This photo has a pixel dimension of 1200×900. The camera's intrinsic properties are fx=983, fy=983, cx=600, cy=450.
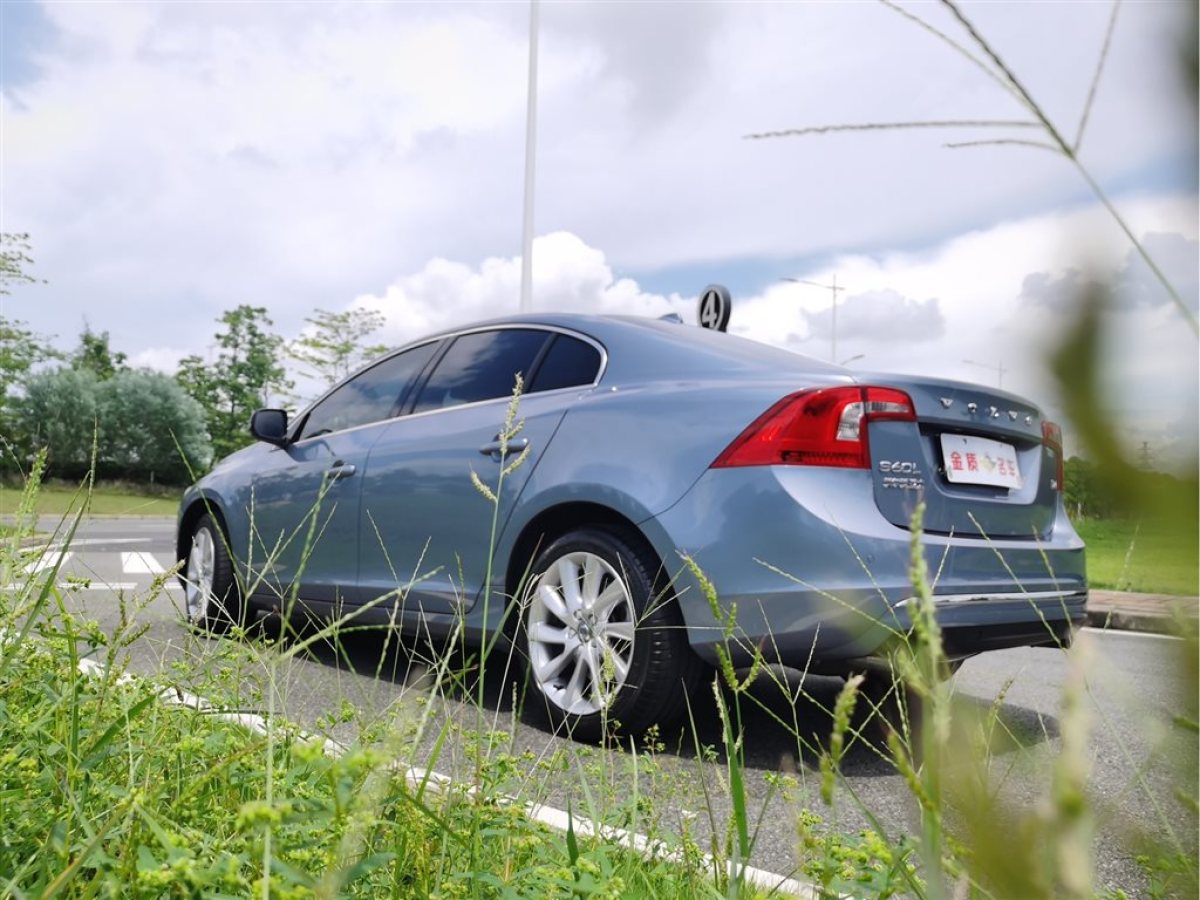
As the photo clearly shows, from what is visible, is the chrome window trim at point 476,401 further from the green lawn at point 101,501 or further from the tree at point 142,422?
the tree at point 142,422

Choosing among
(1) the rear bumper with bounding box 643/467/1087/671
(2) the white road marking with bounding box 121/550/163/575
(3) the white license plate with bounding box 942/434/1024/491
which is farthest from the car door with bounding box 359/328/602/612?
(2) the white road marking with bounding box 121/550/163/575

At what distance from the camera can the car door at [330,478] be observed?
14.5ft

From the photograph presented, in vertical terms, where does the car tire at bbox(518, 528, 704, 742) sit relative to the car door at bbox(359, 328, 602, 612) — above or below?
below

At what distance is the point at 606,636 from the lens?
3.09 m

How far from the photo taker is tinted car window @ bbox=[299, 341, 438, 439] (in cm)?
454

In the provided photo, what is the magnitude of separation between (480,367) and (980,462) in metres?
2.01

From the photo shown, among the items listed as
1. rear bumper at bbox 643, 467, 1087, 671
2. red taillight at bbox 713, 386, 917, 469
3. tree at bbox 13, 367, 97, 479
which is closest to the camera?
rear bumper at bbox 643, 467, 1087, 671

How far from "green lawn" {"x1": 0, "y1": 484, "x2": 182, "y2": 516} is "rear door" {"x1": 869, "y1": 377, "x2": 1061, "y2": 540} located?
2.05 m

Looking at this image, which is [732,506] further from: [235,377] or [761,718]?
[235,377]

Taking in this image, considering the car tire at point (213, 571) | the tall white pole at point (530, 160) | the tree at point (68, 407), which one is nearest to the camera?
the car tire at point (213, 571)

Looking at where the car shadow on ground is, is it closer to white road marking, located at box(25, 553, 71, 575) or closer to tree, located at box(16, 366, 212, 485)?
white road marking, located at box(25, 553, 71, 575)

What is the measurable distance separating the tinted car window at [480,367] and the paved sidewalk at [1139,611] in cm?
227

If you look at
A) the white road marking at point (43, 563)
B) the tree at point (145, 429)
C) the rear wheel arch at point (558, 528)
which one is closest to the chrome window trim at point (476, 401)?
the rear wheel arch at point (558, 528)

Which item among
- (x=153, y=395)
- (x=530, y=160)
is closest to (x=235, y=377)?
(x=153, y=395)
